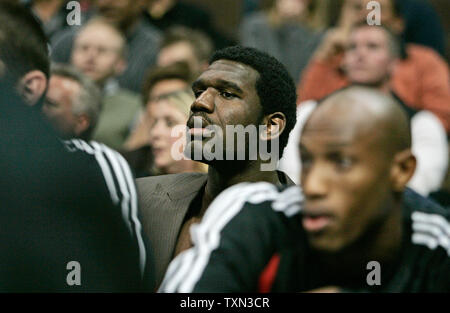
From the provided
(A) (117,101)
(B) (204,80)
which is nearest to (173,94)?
(A) (117,101)

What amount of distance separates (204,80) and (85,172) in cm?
150

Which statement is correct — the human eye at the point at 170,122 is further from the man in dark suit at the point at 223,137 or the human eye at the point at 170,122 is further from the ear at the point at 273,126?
the ear at the point at 273,126

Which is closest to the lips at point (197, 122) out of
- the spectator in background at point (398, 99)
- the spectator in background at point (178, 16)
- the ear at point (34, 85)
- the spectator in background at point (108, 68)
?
the ear at point (34, 85)

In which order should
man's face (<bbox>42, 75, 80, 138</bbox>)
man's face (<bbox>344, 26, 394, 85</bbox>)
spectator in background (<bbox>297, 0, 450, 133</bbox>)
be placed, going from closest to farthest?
man's face (<bbox>42, 75, 80, 138</bbox>)
man's face (<bbox>344, 26, 394, 85</bbox>)
spectator in background (<bbox>297, 0, 450, 133</bbox>)

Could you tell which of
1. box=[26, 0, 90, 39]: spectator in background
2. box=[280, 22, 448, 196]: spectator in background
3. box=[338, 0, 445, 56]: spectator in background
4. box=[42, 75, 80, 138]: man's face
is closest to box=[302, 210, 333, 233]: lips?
box=[42, 75, 80, 138]: man's face

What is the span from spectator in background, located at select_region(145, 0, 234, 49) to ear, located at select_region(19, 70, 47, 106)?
3.46 metres

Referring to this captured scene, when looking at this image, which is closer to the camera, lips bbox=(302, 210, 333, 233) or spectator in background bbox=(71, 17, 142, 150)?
lips bbox=(302, 210, 333, 233)

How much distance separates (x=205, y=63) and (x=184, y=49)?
0.20 metres

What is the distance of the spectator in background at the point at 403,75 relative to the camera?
5.64 m

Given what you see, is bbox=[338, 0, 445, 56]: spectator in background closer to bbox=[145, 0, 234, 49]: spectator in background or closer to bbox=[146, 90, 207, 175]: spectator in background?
bbox=[145, 0, 234, 49]: spectator in background

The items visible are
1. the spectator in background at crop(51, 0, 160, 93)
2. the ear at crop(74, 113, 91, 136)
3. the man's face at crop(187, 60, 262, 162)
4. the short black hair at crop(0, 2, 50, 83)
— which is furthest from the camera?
the spectator in background at crop(51, 0, 160, 93)

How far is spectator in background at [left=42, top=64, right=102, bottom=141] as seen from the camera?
14.6ft

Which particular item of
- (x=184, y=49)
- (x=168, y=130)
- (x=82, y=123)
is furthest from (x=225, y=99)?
(x=184, y=49)

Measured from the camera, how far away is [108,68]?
20.0 ft
